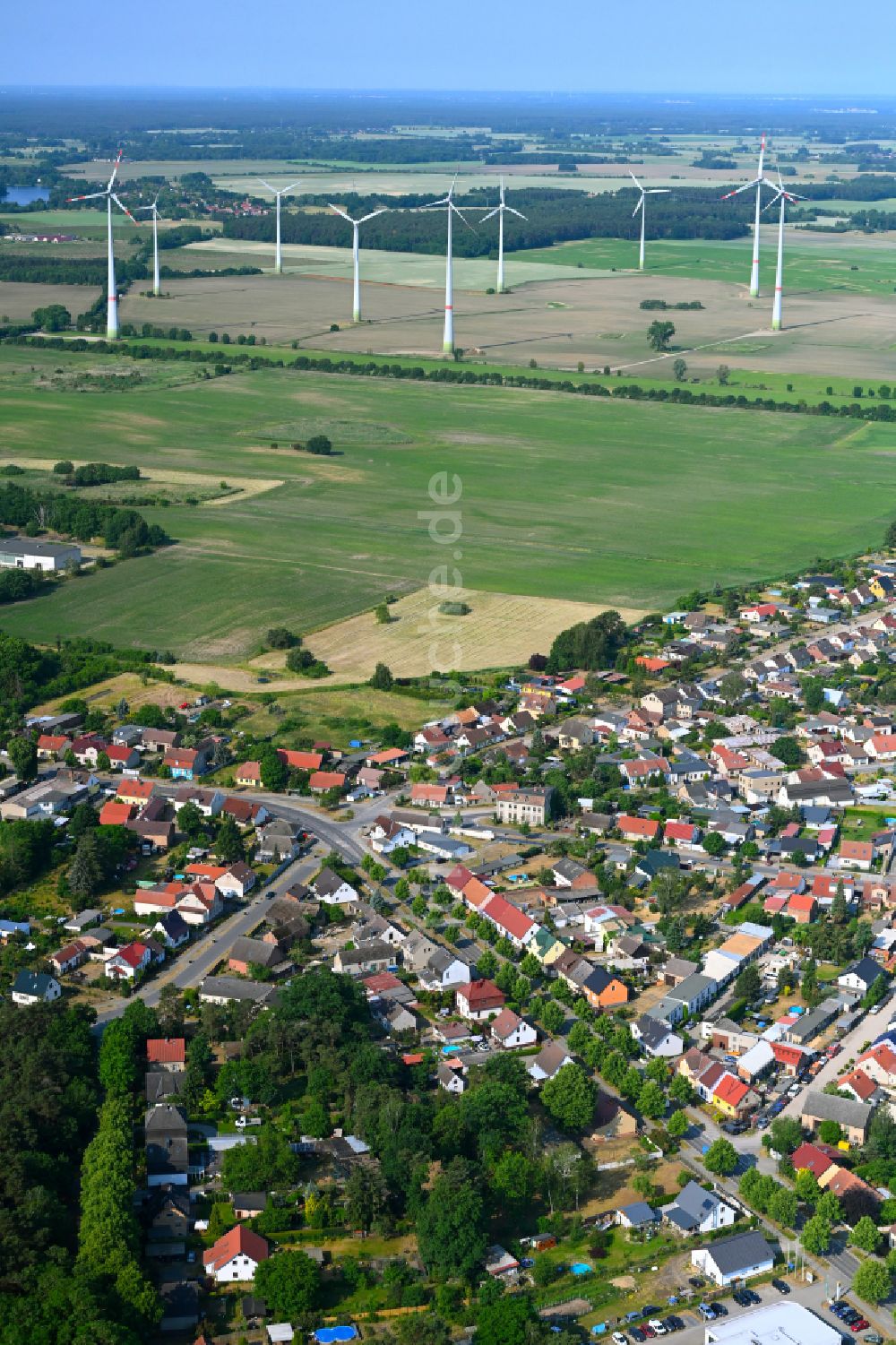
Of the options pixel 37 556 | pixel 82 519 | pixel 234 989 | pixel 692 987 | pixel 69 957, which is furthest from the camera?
pixel 82 519

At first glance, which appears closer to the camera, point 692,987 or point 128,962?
point 692,987

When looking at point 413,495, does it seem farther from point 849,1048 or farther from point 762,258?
point 762,258

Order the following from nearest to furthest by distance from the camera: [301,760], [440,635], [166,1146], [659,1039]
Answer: [166,1146] → [659,1039] → [301,760] → [440,635]

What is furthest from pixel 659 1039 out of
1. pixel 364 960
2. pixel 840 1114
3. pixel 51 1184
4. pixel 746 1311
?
pixel 51 1184

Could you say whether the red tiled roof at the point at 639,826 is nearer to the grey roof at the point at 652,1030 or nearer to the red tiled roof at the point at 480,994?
the red tiled roof at the point at 480,994

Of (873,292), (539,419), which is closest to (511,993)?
(539,419)

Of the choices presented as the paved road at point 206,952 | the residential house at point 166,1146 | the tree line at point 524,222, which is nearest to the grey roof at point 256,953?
the paved road at point 206,952
